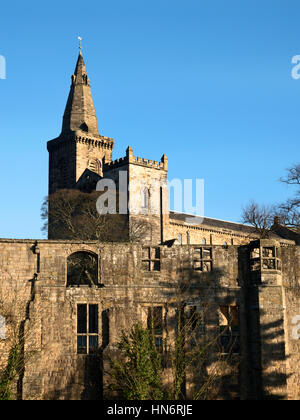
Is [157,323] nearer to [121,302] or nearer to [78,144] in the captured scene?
[121,302]

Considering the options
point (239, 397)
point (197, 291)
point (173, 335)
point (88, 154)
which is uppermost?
point (88, 154)

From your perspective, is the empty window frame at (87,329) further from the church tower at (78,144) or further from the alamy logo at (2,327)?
the church tower at (78,144)

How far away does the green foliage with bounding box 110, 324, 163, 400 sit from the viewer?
993 inches

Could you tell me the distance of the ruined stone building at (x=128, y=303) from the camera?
27953 millimetres

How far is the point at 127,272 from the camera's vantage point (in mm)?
29312

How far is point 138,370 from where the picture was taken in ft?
83.9

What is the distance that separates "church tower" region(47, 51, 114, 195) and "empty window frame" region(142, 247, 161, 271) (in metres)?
48.0

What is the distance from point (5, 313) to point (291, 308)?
11894 millimetres

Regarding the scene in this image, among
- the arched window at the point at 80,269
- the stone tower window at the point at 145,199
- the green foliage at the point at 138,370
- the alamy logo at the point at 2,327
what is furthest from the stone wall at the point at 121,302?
the stone tower window at the point at 145,199

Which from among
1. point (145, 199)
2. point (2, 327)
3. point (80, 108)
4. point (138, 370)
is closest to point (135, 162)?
point (145, 199)

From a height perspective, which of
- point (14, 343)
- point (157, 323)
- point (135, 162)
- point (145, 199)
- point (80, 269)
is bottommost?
point (14, 343)

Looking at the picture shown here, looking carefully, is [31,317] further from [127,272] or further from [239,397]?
[239,397]

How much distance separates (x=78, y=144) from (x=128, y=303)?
53.9 m
